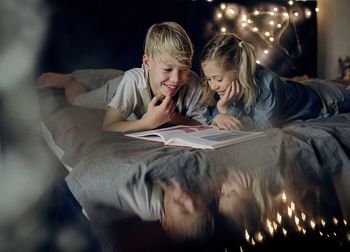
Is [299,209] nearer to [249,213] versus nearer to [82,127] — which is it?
[249,213]

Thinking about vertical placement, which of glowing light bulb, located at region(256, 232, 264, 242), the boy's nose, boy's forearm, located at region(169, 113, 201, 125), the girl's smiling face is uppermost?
the boy's nose

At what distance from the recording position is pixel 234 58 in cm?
113

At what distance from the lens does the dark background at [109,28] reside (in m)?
0.96

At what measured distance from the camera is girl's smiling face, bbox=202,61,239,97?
3.63ft

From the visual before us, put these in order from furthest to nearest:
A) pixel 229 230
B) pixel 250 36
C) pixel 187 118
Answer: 1. pixel 250 36
2. pixel 187 118
3. pixel 229 230

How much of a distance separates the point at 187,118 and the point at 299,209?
0.37 m

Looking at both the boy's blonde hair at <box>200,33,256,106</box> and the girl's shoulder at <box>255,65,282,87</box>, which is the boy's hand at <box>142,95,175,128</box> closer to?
the boy's blonde hair at <box>200,33,256,106</box>

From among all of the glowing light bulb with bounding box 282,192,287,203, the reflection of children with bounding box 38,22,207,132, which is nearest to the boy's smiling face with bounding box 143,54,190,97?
the reflection of children with bounding box 38,22,207,132

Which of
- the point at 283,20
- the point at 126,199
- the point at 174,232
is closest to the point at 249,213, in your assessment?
the point at 174,232

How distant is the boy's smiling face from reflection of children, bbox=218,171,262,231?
267mm

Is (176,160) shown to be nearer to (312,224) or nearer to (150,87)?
(150,87)

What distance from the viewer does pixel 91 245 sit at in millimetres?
922

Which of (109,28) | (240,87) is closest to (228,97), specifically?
(240,87)

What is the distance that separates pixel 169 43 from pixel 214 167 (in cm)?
34
